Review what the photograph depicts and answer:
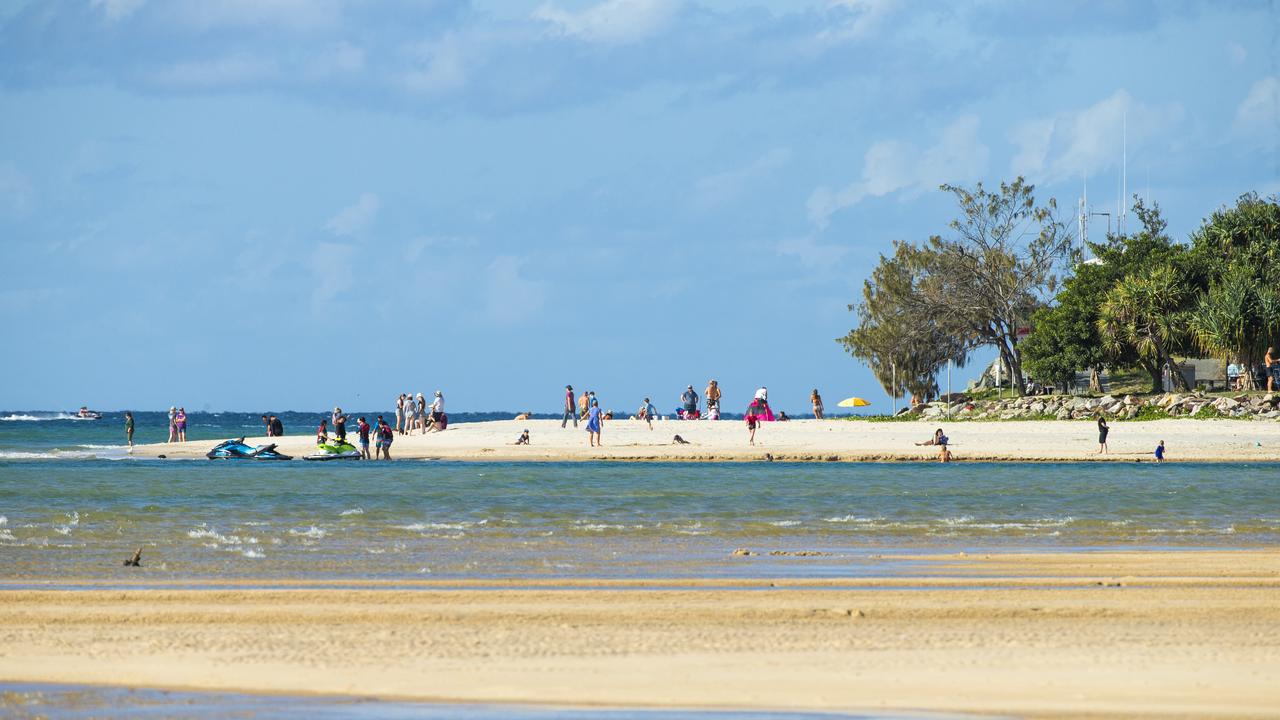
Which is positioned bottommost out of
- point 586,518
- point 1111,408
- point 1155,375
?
point 586,518

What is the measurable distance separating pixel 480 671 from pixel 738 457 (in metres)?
33.9

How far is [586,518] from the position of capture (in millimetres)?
22375

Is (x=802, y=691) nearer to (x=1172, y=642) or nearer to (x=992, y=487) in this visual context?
(x=1172, y=642)

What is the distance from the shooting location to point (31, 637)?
34.6 ft

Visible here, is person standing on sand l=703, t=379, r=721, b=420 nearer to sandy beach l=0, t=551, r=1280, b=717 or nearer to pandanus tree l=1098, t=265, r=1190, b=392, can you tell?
pandanus tree l=1098, t=265, r=1190, b=392

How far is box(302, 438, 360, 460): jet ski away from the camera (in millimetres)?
43188

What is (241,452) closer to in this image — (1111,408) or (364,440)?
(364,440)

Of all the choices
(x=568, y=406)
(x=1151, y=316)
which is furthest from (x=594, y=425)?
(x=1151, y=316)

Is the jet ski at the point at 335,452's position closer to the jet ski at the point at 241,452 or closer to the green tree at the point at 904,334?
the jet ski at the point at 241,452

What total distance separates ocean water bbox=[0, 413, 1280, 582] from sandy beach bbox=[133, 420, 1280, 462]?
14.7 ft

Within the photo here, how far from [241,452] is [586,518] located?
25.5m

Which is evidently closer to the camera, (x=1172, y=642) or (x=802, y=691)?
(x=802, y=691)

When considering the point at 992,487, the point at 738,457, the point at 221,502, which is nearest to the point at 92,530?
the point at 221,502

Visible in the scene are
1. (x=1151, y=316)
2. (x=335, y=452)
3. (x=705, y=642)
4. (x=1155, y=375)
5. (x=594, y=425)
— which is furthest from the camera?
(x=1155, y=375)
